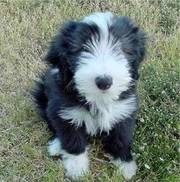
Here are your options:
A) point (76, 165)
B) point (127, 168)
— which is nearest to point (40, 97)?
point (76, 165)

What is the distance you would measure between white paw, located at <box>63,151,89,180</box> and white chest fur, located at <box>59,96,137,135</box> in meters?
0.27

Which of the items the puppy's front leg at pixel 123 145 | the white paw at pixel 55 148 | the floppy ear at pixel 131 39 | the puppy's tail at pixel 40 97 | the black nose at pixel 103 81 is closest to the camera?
the black nose at pixel 103 81

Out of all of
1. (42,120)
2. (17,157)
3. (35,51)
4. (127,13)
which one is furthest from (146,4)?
(17,157)

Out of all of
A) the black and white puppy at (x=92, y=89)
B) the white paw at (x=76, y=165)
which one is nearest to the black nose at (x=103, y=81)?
the black and white puppy at (x=92, y=89)

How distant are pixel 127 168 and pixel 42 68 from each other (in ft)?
5.08

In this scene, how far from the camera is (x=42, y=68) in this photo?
18.3 feet

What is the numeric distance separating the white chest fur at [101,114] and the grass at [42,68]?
0.40m

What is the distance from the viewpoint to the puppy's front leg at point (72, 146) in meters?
4.41

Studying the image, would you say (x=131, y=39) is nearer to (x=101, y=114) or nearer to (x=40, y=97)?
(x=101, y=114)

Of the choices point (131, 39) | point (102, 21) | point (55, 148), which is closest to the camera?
point (102, 21)

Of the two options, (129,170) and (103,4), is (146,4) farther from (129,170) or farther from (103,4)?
(129,170)

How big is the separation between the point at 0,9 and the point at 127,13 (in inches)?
58.9

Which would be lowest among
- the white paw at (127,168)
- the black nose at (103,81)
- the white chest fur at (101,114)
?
the white paw at (127,168)

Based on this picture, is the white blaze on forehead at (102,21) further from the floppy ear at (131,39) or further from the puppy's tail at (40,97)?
the puppy's tail at (40,97)
